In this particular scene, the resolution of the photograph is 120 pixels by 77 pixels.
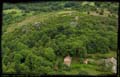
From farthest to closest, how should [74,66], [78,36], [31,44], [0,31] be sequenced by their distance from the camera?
[78,36], [31,44], [74,66], [0,31]

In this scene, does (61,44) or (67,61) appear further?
(61,44)

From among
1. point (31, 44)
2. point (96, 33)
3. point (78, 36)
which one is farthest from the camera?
point (96, 33)

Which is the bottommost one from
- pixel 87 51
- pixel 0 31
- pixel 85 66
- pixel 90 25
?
pixel 85 66

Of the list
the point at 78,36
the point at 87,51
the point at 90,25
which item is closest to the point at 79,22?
the point at 90,25

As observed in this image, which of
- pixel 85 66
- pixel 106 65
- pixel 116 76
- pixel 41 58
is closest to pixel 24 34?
pixel 41 58

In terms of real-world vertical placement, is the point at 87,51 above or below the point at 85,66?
above

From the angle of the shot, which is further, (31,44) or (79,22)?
(79,22)

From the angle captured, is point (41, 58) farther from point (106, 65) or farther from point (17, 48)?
point (106, 65)
